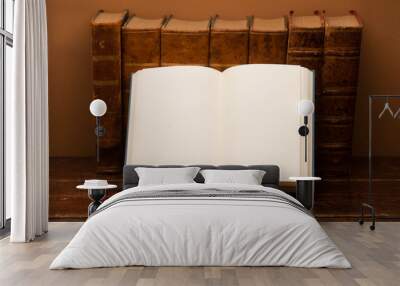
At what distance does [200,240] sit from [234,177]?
2178mm

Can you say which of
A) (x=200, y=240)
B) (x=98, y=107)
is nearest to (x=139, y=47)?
(x=98, y=107)

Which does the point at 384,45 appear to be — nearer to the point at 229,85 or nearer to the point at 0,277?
the point at 229,85

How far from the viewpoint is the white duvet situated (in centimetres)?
455

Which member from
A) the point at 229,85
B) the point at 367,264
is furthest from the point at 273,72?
the point at 367,264

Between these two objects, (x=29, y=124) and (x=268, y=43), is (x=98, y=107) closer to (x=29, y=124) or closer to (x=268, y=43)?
(x=29, y=124)

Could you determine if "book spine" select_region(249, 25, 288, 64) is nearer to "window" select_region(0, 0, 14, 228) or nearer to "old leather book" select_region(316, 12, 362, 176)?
"old leather book" select_region(316, 12, 362, 176)

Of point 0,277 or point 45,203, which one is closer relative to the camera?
point 0,277

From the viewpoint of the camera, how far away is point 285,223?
4680mm

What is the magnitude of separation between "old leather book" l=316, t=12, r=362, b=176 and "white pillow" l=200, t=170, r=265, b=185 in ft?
4.05

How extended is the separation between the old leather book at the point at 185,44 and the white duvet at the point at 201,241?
3.24m

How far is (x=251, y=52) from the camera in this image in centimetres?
756

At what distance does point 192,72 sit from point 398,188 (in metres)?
2.89

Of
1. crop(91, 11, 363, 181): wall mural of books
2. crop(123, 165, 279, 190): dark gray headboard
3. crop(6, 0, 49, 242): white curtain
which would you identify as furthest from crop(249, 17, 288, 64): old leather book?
crop(6, 0, 49, 242): white curtain

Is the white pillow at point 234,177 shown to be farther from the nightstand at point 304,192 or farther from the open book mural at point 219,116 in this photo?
the open book mural at point 219,116
